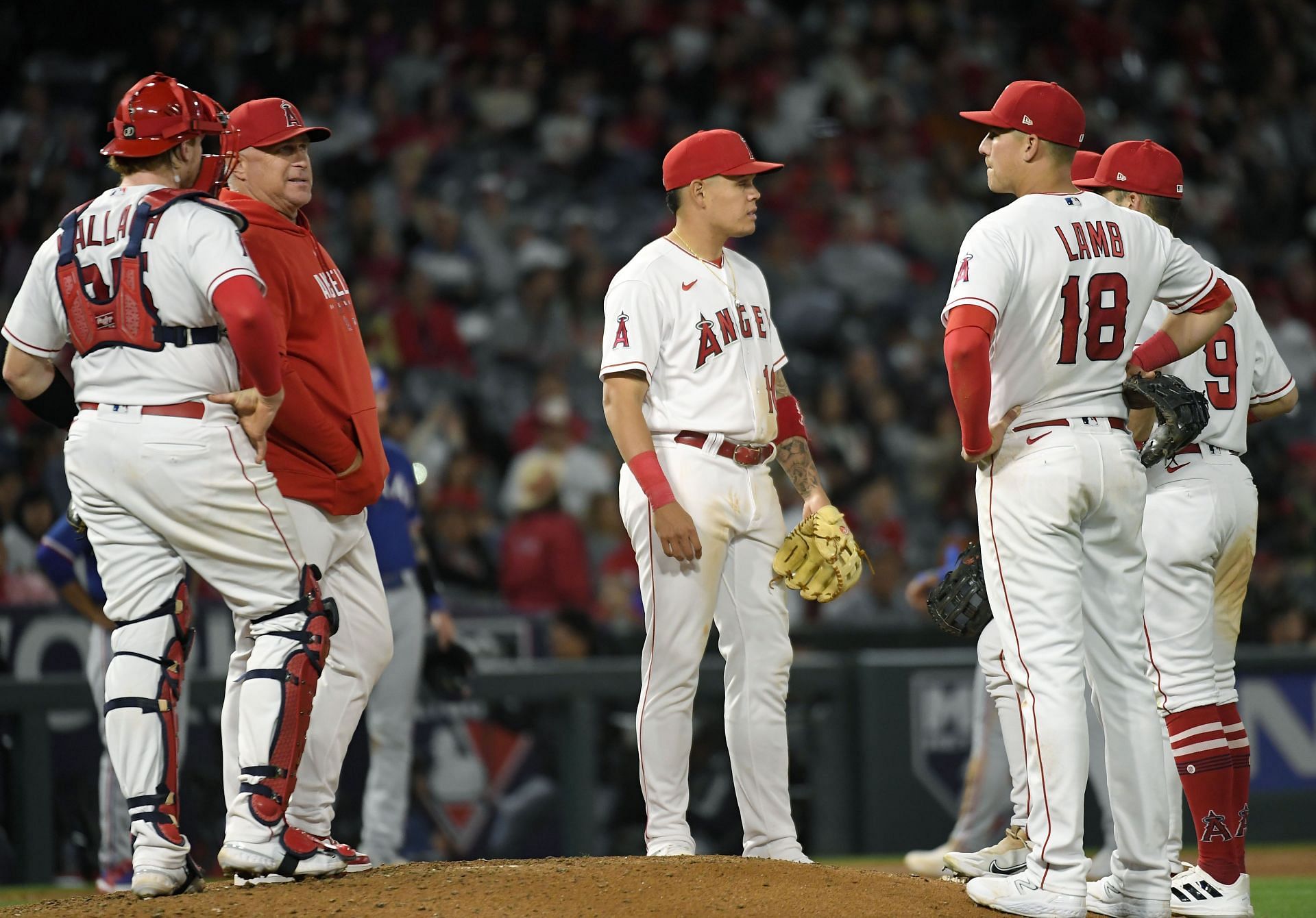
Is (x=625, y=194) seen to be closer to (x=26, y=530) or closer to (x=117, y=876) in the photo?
(x=26, y=530)

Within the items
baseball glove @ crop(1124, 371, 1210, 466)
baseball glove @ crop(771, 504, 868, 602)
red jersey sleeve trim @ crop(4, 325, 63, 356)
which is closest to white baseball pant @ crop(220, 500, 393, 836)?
red jersey sleeve trim @ crop(4, 325, 63, 356)

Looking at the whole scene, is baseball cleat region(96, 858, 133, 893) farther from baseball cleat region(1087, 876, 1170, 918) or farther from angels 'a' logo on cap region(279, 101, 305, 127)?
baseball cleat region(1087, 876, 1170, 918)

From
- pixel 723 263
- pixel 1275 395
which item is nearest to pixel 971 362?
pixel 723 263

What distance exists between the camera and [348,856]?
4.60m

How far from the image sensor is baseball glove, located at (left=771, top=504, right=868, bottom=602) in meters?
5.01

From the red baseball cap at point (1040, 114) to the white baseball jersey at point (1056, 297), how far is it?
0.18 metres

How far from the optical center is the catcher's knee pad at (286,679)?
417cm

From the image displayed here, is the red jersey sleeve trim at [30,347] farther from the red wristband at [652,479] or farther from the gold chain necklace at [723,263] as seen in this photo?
the gold chain necklace at [723,263]

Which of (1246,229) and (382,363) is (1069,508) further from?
(1246,229)

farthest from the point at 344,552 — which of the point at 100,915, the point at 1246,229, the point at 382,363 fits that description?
the point at 1246,229

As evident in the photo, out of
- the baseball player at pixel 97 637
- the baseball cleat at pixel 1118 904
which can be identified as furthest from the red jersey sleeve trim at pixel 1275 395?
the baseball player at pixel 97 637

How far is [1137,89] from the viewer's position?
15242 millimetres

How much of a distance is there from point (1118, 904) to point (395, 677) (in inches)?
143

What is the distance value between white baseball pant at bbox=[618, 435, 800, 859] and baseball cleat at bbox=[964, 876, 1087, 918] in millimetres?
893
